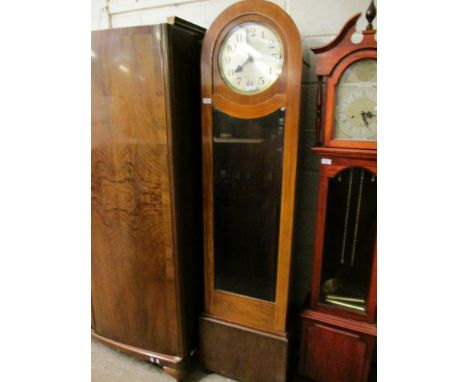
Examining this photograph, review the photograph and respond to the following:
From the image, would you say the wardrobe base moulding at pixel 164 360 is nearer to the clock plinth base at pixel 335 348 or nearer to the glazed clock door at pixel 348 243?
the clock plinth base at pixel 335 348

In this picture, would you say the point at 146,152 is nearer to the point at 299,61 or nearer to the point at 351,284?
the point at 299,61

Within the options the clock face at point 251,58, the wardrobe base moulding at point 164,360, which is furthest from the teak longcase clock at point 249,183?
the wardrobe base moulding at point 164,360

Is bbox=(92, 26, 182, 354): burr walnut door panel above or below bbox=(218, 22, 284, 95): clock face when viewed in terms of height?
below

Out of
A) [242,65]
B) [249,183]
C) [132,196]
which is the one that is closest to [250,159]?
[249,183]

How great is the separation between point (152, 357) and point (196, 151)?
35.5 inches

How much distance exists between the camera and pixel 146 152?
3.56ft

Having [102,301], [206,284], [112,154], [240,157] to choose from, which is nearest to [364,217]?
[240,157]

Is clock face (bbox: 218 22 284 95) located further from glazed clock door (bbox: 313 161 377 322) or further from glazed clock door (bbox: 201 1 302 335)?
glazed clock door (bbox: 313 161 377 322)

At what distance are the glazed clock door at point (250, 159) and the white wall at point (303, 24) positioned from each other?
0.12 metres

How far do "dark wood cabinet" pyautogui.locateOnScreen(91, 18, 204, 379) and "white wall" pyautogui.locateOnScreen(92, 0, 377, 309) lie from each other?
377mm

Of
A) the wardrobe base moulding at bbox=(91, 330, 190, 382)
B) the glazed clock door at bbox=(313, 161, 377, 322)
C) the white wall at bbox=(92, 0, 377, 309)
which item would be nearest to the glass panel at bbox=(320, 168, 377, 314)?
the glazed clock door at bbox=(313, 161, 377, 322)

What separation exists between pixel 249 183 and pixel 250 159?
0.30 feet

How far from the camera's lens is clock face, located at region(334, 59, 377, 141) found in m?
0.94

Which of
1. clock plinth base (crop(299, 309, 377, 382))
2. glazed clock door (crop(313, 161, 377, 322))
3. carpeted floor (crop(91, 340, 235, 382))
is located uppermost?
glazed clock door (crop(313, 161, 377, 322))
